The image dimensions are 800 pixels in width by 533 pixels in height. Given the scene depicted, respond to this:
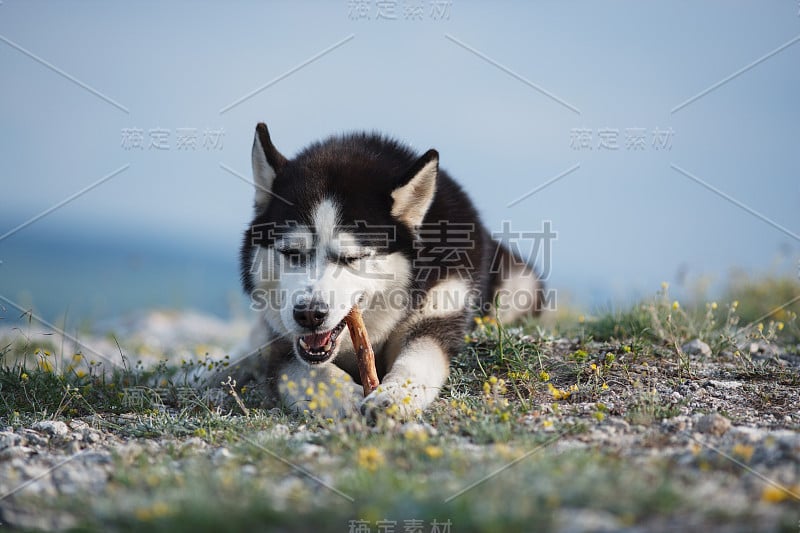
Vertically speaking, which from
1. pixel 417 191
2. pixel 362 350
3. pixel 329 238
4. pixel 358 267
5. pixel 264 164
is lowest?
pixel 362 350

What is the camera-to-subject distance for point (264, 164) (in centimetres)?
477

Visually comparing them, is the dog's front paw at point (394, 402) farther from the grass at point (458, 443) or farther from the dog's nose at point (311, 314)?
the dog's nose at point (311, 314)

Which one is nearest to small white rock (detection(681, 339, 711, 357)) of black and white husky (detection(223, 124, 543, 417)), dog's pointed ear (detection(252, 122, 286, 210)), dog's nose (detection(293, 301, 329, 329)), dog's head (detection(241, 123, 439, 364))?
black and white husky (detection(223, 124, 543, 417))

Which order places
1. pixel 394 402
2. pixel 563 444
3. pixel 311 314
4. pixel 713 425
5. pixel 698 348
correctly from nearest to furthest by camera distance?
pixel 563 444 → pixel 713 425 → pixel 394 402 → pixel 311 314 → pixel 698 348

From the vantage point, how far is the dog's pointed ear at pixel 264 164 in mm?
4695

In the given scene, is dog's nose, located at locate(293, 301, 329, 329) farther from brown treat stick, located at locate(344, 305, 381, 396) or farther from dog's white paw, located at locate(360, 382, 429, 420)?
dog's white paw, located at locate(360, 382, 429, 420)

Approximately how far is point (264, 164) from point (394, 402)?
1.97 m

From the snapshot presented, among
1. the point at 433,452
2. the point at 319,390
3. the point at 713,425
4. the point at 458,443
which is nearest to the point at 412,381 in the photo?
the point at 319,390

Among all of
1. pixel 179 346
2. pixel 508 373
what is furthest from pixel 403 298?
pixel 179 346

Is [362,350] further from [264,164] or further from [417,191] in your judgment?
[264,164]

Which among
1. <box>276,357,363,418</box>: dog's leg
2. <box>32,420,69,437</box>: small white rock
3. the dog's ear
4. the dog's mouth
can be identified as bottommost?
<box>32,420,69,437</box>: small white rock

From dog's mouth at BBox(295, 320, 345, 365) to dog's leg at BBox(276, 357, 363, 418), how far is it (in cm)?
9

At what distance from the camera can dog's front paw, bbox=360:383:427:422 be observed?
3777mm

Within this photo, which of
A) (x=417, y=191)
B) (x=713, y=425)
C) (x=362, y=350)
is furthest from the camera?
(x=417, y=191)
